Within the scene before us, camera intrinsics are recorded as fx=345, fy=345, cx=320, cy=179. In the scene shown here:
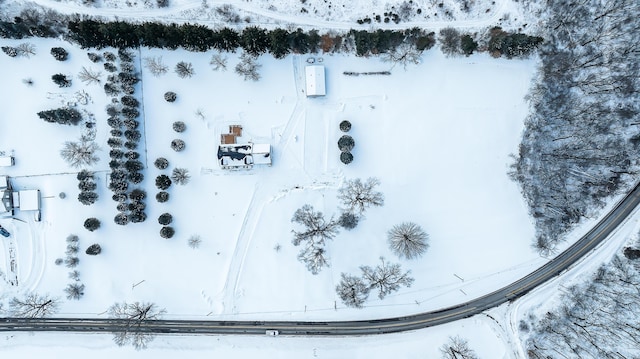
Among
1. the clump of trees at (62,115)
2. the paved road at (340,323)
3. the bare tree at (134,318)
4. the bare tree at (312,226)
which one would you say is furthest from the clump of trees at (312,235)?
the clump of trees at (62,115)

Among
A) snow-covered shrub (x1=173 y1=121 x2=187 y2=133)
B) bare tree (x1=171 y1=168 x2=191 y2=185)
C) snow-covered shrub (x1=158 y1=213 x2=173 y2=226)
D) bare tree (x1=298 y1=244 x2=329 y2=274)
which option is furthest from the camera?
bare tree (x1=298 y1=244 x2=329 y2=274)

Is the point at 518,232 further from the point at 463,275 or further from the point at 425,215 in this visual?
the point at 425,215

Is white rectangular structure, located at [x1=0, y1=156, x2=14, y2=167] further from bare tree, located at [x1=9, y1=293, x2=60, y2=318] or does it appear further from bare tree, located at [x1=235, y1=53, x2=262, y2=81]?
bare tree, located at [x1=235, y1=53, x2=262, y2=81]

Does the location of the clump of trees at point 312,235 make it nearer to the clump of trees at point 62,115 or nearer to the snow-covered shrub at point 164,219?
the snow-covered shrub at point 164,219

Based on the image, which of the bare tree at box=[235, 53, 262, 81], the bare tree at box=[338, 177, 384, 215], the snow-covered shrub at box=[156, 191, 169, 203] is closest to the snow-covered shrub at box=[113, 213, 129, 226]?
the snow-covered shrub at box=[156, 191, 169, 203]

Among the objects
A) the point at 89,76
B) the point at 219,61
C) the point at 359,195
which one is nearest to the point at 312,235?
the point at 359,195

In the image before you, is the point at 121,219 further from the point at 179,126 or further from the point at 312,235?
the point at 312,235

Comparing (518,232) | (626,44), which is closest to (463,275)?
(518,232)
